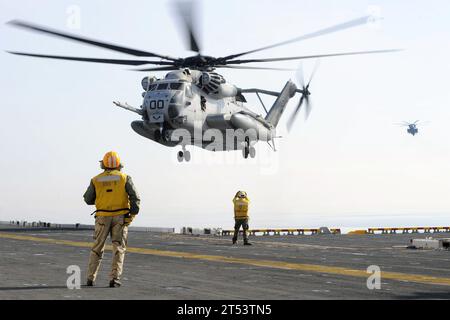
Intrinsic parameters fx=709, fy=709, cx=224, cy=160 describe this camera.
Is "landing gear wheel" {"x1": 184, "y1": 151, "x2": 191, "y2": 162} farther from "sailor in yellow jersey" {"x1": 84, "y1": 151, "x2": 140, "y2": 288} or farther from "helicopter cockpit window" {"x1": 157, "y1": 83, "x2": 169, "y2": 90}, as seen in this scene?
"sailor in yellow jersey" {"x1": 84, "y1": 151, "x2": 140, "y2": 288}

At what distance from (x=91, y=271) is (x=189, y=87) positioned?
27658mm

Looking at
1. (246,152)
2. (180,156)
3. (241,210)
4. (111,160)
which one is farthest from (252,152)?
(111,160)

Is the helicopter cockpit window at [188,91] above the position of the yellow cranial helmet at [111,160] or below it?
above

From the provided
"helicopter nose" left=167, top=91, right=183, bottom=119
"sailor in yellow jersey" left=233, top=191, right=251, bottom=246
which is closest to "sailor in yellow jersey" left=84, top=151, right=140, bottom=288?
"sailor in yellow jersey" left=233, top=191, right=251, bottom=246

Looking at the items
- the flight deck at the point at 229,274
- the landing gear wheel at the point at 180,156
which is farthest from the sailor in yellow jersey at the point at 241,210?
the landing gear wheel at the point at 180,156

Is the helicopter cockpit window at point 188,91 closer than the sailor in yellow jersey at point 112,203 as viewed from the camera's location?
No

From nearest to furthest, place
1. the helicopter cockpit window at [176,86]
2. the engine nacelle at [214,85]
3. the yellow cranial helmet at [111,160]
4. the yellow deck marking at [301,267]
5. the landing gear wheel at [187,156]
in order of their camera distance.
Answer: the yellow cranial helmet at [111,160], the yellow deck marking at [301,267], the helicopter cockpit window at [176,86], the engine nacelle at [214,85], the landing gear wheel at [187,156]

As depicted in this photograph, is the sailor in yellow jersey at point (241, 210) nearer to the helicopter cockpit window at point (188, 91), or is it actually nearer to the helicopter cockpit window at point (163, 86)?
the helicopter cockpit window at point (188, 91)

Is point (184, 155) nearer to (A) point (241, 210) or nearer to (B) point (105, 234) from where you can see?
(A) point (241, 210)

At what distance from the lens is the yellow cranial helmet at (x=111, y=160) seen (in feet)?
40.7

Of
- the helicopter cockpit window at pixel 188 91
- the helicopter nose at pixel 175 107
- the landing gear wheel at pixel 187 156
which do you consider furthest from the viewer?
the landing gear wheel at pixel 187 156
